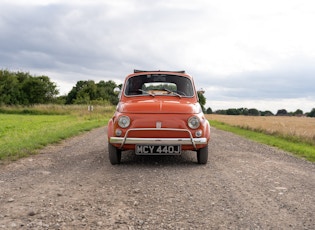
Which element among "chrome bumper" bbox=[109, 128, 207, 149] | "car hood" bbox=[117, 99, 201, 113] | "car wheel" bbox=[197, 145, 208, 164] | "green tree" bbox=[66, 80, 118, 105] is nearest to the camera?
"chrome bumper" bbox=[109, 128, 207, 149]

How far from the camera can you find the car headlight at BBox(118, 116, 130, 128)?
6.92 m

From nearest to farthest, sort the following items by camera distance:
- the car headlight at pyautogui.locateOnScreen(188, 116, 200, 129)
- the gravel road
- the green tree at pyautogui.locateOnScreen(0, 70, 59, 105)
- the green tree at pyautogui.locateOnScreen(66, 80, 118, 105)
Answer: the gravel road → the car headlight at pyautogui.locateOnScreen(188, 116, 200, 129) → the green tree at pyautogui.locateOnScreen(0, 70, 59, 105) → the green tree at pyautogui.locateOnScreen(66, 80, 118, 105)

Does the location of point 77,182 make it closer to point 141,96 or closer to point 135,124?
point 135,124

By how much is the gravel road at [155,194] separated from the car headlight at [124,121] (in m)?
0.83

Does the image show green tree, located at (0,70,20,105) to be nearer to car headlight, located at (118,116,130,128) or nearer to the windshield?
the windshield

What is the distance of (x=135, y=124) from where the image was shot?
6895 mm

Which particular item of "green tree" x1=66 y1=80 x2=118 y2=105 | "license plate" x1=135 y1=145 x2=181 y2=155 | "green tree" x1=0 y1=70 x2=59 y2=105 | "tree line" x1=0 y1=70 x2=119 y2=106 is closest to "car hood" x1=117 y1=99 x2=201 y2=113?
"license plate" x1=135 y1=145 x2=181 y2=155

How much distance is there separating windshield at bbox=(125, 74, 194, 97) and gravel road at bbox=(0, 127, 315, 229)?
1.72 metres

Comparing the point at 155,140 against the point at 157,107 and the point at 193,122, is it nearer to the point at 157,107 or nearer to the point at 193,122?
the point at 157,107

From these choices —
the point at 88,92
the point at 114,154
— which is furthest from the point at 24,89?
the point at 114,154

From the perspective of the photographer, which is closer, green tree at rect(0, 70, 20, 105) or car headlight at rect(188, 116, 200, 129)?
car headlight at rect(188, 116, 200, 129)

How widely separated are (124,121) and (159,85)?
2.20 meters

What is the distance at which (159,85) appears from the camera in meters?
8.84

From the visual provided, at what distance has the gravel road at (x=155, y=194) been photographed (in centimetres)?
371
